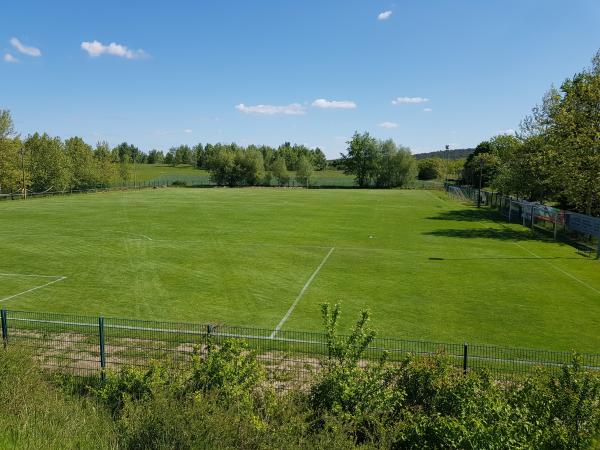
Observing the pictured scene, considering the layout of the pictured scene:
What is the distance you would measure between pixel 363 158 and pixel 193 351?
126542mm

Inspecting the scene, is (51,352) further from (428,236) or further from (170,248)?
(428,236)

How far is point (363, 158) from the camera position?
13362 cm

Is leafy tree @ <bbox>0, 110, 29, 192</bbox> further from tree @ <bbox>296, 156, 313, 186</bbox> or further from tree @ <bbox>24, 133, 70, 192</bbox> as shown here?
tree @ <bbox>296, 156, 313, 186</bbox>

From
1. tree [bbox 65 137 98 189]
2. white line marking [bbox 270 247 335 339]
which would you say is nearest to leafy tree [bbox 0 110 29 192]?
tree [bbox 65 137 98 189]

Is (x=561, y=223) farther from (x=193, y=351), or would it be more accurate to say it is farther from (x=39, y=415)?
(x=39, y=415)

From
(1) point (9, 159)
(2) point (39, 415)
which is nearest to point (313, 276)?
(2) point (39, 415)

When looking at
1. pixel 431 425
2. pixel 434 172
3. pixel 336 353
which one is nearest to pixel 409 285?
pixel 336 353

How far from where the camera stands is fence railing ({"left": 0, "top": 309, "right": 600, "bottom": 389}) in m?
10.4

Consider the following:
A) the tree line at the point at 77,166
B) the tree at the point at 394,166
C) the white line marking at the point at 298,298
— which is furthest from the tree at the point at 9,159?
the tree at the point at 394,166

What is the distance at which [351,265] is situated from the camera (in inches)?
987

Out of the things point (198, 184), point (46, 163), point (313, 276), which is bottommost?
point (313, 276)

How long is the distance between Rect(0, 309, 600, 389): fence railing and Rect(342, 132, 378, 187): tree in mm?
120860

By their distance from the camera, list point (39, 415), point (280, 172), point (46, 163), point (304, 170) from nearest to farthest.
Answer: point (39, 415), point (46, 163), point (304, 170), point (280, 172)

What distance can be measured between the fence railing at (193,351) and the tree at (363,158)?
120860 millimetres
